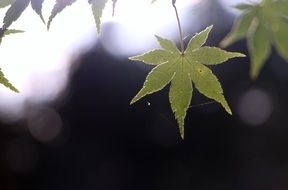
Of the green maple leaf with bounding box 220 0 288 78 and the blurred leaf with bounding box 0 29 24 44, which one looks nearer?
the green maple leaf with bounding box 220 0 288 78

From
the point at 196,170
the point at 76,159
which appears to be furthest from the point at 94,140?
the point at 196,170

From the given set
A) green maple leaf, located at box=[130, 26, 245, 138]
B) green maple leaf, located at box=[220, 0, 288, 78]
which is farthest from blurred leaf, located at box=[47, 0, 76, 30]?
green maple leaf, located at box=[220, 0, 288, 78]

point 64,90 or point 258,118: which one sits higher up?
point 64,90

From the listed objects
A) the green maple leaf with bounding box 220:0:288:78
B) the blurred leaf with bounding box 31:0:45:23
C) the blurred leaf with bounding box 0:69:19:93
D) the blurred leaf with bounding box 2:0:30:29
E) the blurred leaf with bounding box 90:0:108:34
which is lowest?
the green maple leaf with bounding box 220:0:288:78

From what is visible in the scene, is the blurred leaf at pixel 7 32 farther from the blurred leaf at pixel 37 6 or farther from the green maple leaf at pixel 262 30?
the green maple leaf at pixel 262 30

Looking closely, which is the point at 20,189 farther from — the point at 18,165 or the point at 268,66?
the point at 268,66

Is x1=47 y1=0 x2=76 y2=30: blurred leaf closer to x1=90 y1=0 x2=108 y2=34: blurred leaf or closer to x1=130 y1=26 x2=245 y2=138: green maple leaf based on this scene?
x1=90 y1=0 x2=108 y2=34: blurred leaf

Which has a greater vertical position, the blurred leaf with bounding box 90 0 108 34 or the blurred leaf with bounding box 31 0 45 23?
the blurred leaf with bounding box 31 0 45 23
